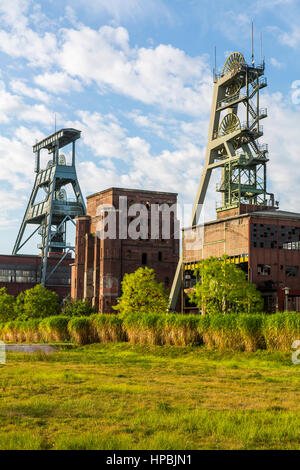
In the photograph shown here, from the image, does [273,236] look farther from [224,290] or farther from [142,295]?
[142,295]

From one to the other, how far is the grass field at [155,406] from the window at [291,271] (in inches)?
1197

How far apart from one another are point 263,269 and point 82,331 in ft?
73.6

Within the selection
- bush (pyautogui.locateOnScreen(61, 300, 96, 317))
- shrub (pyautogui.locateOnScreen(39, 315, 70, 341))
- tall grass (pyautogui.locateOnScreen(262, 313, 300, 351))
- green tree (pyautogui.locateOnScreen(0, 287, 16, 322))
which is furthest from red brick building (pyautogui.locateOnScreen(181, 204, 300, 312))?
green tree (pyautogui.locateOnScreen(0, 287, 16, 322))

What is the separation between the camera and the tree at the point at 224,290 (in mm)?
41594

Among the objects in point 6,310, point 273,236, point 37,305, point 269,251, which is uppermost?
point 273,236

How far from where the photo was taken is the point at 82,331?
34.7m

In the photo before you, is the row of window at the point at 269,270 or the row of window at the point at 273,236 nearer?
the row of window at the point at 269,270

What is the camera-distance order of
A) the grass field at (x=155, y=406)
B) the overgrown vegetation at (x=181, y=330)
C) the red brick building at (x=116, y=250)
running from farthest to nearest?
the red brick building at (x=116, y=250) → the overgrown vegetation at (x=181, y=330) → the grass field at (x=155, y=406)

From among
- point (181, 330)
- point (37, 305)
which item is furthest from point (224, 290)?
point (37, 305)

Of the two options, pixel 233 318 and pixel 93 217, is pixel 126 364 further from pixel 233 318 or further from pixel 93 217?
pixel 93 217

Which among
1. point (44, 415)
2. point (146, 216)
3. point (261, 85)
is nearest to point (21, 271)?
point (146, 216)

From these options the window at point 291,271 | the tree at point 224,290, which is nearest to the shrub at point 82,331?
the tree at point 224,290

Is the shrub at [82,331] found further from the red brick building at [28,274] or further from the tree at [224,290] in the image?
the red brick building at [28,274]

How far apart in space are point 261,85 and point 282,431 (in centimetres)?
6532
